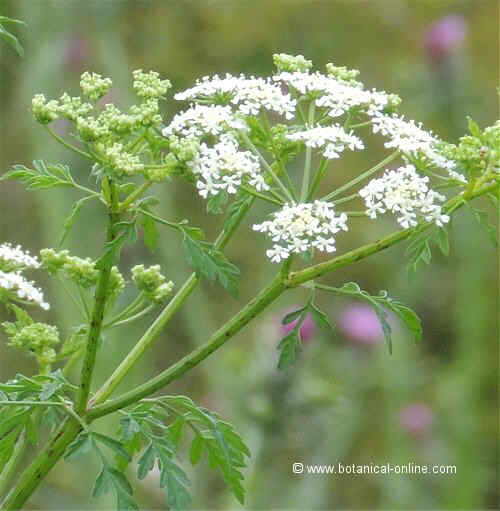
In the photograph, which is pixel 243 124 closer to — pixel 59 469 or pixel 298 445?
pixel 298 445

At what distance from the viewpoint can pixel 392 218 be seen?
238 inches

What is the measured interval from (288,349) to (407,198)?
36 centimetres

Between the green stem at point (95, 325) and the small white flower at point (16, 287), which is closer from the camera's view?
the green stem at point (95, 325)

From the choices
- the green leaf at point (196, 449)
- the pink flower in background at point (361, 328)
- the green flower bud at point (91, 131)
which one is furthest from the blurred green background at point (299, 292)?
the green flower bud at point (91, 131)

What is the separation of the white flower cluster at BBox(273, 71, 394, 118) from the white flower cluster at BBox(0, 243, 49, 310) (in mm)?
633

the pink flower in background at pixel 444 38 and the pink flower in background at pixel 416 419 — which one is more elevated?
the pink flower in background at pixel 444 38

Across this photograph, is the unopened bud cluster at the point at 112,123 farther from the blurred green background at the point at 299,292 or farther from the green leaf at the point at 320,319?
the blurred green background at the point at 299,292

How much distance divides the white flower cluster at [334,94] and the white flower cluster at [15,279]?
63 centimetres

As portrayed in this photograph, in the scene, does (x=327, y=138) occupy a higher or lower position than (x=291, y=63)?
lower

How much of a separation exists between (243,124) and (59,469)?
4366 mm

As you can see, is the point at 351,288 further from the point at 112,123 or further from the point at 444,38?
the point at 444,38

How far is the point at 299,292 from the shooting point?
6180mm

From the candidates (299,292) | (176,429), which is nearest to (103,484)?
(176,429)

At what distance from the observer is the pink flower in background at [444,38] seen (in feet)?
18.2
